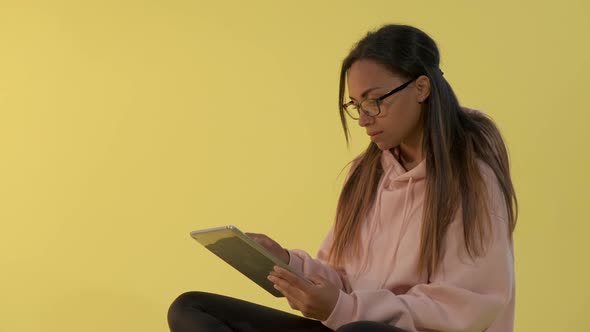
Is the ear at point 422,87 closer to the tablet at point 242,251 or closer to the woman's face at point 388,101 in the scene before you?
the woman's face at point 388,101

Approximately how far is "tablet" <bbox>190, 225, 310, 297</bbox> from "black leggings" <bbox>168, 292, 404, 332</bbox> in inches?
1.9

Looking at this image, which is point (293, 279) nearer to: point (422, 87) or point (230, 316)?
point (230, 316)

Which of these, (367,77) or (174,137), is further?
(174,137)

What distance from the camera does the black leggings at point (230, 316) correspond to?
1.56 meters

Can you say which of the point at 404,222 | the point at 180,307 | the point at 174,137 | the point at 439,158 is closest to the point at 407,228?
the point at 404,222

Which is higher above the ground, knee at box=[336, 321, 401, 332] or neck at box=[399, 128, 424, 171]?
neck at box=[399, 128, 424, 171]

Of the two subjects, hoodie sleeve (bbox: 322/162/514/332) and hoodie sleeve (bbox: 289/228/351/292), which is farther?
hoodie sleeve (bbox: 289/228/351/292)

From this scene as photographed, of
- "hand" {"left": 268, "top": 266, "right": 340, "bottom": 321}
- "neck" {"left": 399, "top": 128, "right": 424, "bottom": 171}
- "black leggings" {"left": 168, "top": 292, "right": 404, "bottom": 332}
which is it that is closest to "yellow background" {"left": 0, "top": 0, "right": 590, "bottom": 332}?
"neck" {"left": 399, "top": 128, "right": 424, "bottom": 171}

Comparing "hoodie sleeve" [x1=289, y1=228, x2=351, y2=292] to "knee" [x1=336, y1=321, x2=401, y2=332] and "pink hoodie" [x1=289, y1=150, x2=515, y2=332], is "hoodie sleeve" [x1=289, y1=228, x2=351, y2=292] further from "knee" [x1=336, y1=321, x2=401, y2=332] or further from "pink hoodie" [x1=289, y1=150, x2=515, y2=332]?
"knee" [x1=336, y1=321, x2=401, y2=332]

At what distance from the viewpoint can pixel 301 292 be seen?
4.72ft

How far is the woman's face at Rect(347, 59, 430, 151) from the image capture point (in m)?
1.56

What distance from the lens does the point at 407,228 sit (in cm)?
158

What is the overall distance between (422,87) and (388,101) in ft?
0.22

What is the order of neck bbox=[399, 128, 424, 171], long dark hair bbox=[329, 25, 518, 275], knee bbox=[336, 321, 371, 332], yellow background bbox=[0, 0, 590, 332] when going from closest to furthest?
knee bbox=[336, 321, 371, 332] → long dark hair bbox=[329, 25, 518, 275] → neck bbox=[399, 128, 424, 171] → yellow background bbox=[0, 0, 590, 332]
